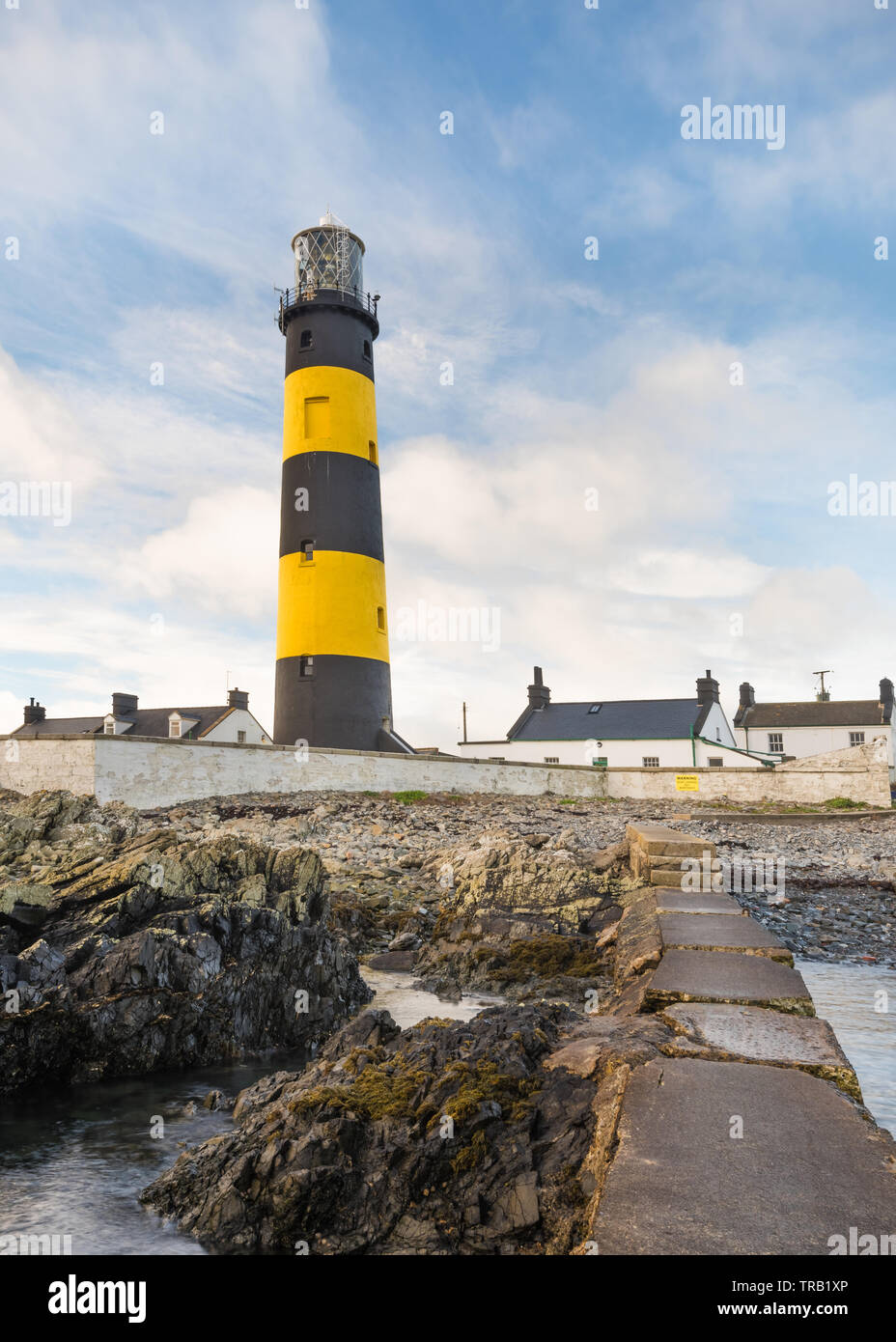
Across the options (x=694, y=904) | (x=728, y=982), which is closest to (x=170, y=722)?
(x=694, y=904)

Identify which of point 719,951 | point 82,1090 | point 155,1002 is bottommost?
point 82,1090

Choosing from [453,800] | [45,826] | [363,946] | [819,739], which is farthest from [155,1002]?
[819,739]

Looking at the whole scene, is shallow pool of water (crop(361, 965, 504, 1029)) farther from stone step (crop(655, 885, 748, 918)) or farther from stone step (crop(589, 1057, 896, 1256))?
stone step (crop(589, 1057, 896, 1256))

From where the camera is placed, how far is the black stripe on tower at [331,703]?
2284 cm

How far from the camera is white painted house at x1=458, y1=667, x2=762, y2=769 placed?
39.0 meters

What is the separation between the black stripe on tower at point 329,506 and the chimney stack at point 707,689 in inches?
926

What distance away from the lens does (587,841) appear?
17.4 m

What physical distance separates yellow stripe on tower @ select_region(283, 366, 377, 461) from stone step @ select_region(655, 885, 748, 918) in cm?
1805

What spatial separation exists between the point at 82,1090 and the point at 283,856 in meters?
3.96

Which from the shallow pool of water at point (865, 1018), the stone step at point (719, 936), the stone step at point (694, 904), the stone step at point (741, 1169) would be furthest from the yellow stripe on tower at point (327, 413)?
the stone step at point (741, 1169)

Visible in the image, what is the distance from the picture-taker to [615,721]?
41.4 metres
